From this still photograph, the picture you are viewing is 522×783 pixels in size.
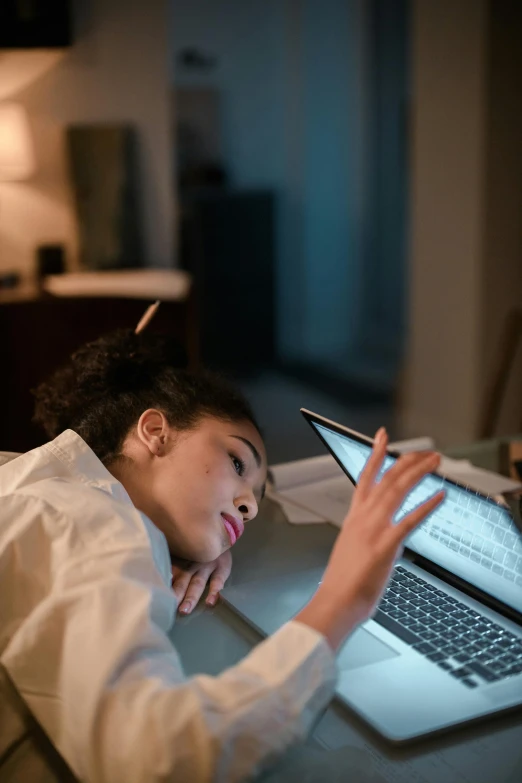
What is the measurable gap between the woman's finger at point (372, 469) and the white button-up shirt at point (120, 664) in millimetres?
141

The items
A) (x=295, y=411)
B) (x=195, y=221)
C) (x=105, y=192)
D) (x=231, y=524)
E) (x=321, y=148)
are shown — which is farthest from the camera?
(x=321, y=148)

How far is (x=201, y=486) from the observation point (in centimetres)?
106

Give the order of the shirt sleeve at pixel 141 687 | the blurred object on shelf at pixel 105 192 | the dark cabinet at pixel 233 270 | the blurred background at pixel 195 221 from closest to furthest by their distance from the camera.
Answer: the shirt sleeve at pixel 141 687 → the blurred background at pixel 195 221 → the blurred object on shelf at pixel 105 192 → the dark cabinet at pixel 233 270

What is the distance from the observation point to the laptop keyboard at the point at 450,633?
933 mm

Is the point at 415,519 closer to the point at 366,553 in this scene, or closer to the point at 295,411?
the point at 366,553

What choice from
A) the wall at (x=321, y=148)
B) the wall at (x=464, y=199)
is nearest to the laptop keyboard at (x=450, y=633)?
the wall at (x=464, y=199)

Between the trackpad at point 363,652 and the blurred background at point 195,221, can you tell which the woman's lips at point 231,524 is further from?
the blurred background at point 195,221

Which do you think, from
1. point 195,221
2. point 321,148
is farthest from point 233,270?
point 321,148

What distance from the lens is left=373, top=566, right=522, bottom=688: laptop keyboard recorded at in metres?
0.93

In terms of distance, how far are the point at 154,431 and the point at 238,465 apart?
0.38ft

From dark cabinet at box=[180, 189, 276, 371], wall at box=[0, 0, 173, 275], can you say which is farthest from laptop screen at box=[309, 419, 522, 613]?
dark cabinet at box=[180, 189, 276, 371]

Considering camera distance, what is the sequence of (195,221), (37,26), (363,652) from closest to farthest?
(363,652)
(37,26)
(195,221)

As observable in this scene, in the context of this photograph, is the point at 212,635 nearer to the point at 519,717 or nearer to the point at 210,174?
the point at 519,717

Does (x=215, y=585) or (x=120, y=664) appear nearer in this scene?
(x=120, y=664)
